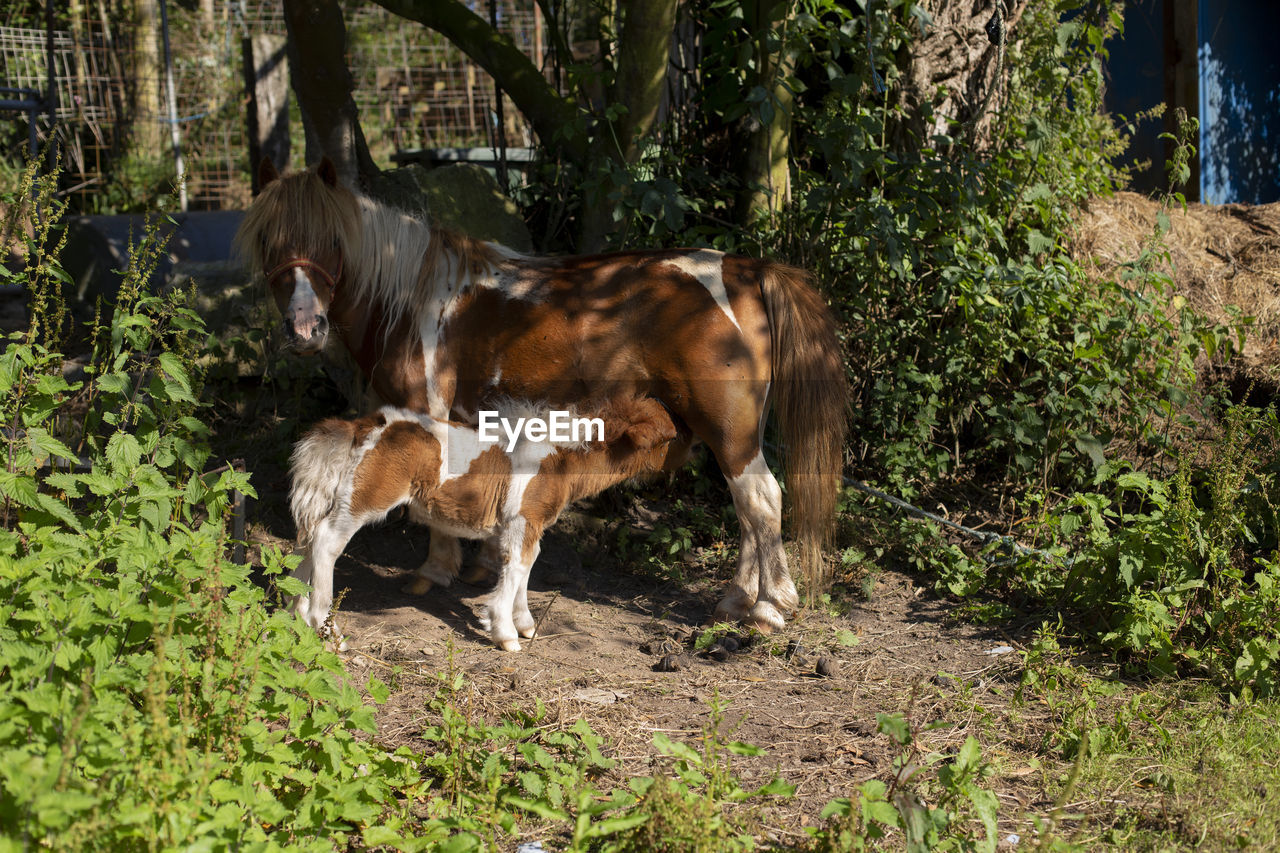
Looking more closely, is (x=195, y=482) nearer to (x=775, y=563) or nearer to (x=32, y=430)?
(x=32, y=430)

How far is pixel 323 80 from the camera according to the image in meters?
4.91

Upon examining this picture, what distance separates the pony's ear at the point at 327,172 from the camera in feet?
12.8

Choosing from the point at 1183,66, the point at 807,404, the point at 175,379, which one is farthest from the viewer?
the point at 1183,66

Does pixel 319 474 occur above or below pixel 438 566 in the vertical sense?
above

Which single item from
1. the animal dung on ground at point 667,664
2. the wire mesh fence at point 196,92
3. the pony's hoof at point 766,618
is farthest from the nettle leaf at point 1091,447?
the wire mesh fence at point 196,92

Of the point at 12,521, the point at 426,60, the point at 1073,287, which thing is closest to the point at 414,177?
the point at 12,521

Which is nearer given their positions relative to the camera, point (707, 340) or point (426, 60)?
point (707, 340)

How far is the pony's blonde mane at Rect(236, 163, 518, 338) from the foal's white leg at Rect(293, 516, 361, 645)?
82 centimetres

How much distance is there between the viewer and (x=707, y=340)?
13.4 ft

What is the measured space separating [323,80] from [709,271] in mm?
2222

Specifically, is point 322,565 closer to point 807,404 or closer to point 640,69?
point 807,404

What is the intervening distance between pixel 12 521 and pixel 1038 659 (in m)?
3.78

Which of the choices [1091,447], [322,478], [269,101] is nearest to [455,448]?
[322,478]

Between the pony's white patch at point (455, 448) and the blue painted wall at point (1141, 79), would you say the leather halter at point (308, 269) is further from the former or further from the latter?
the blue painted wall at point (1141, 79)
